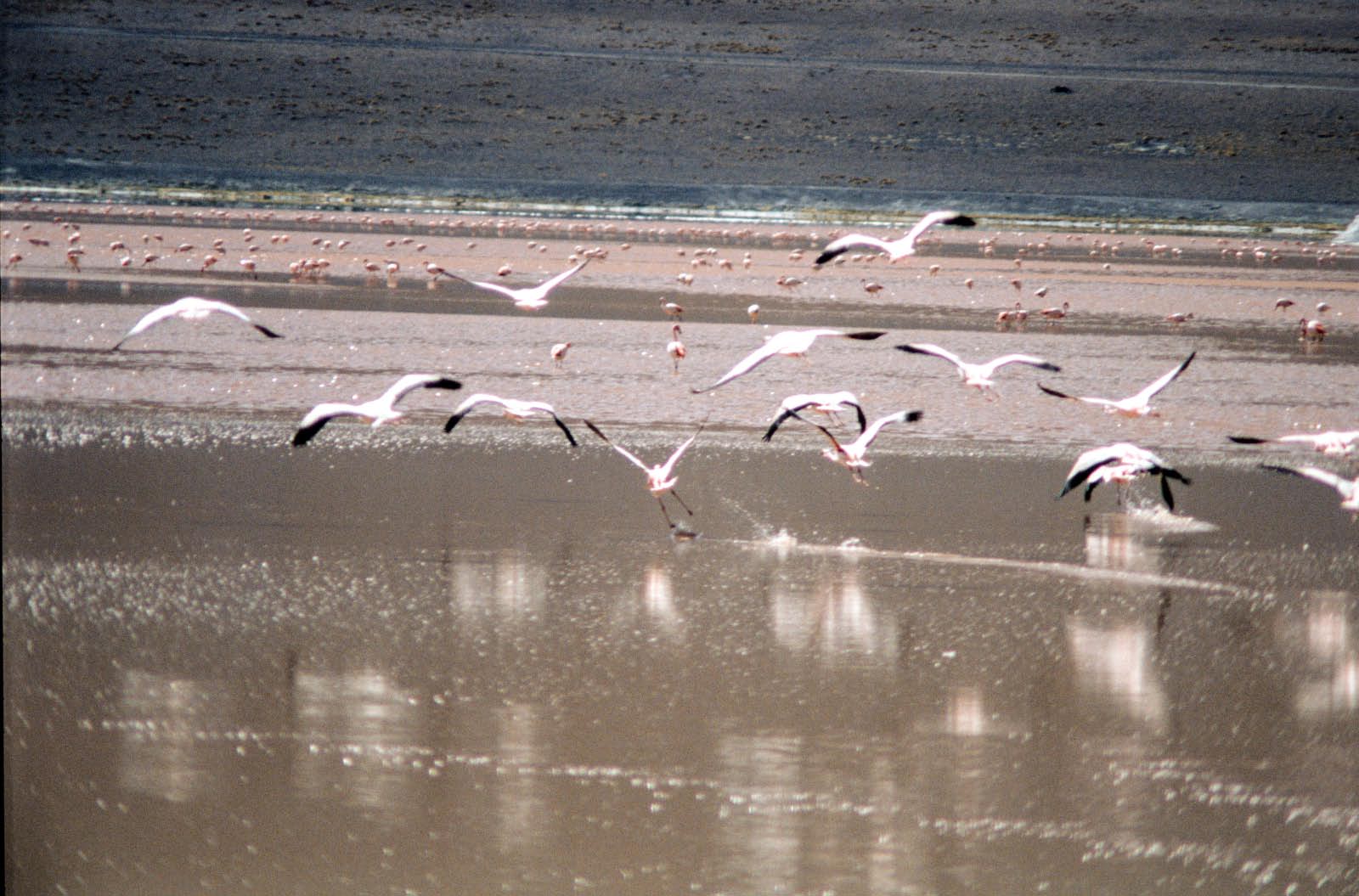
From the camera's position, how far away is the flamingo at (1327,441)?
5320 millimetres

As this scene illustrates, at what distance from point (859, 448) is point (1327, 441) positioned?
1.71 metres

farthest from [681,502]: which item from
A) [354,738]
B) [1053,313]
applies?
[1053,313]

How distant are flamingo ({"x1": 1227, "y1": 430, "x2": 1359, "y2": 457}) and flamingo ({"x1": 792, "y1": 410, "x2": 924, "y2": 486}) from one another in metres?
1.03

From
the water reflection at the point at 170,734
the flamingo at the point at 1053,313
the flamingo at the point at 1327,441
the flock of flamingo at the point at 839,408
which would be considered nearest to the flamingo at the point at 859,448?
the flock of flamingo at the point at 839,408

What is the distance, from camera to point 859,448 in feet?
16.1

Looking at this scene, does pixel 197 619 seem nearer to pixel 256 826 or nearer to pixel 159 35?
pixel 256 826

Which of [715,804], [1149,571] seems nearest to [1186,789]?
[715,804]

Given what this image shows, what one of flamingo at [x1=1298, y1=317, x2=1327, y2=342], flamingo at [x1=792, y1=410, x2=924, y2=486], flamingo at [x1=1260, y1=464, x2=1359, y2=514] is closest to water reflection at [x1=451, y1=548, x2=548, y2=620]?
flamingo at [x1=792, y1=410, x2=924, y2=486]

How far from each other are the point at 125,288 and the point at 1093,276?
24.2 feet

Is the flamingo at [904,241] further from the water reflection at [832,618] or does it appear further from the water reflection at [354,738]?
the water reflection at [354,738]

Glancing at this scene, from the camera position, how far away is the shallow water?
2.67 metres

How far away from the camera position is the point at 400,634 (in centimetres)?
372

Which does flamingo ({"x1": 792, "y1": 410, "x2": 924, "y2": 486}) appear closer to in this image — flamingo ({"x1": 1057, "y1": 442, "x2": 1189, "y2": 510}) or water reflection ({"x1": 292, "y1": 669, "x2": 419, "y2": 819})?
flamingo ({"x1": 1057, "y1": 442, "x2": 1189, "y2": 510})

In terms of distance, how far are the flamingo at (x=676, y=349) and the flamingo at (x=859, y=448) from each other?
1334mm
